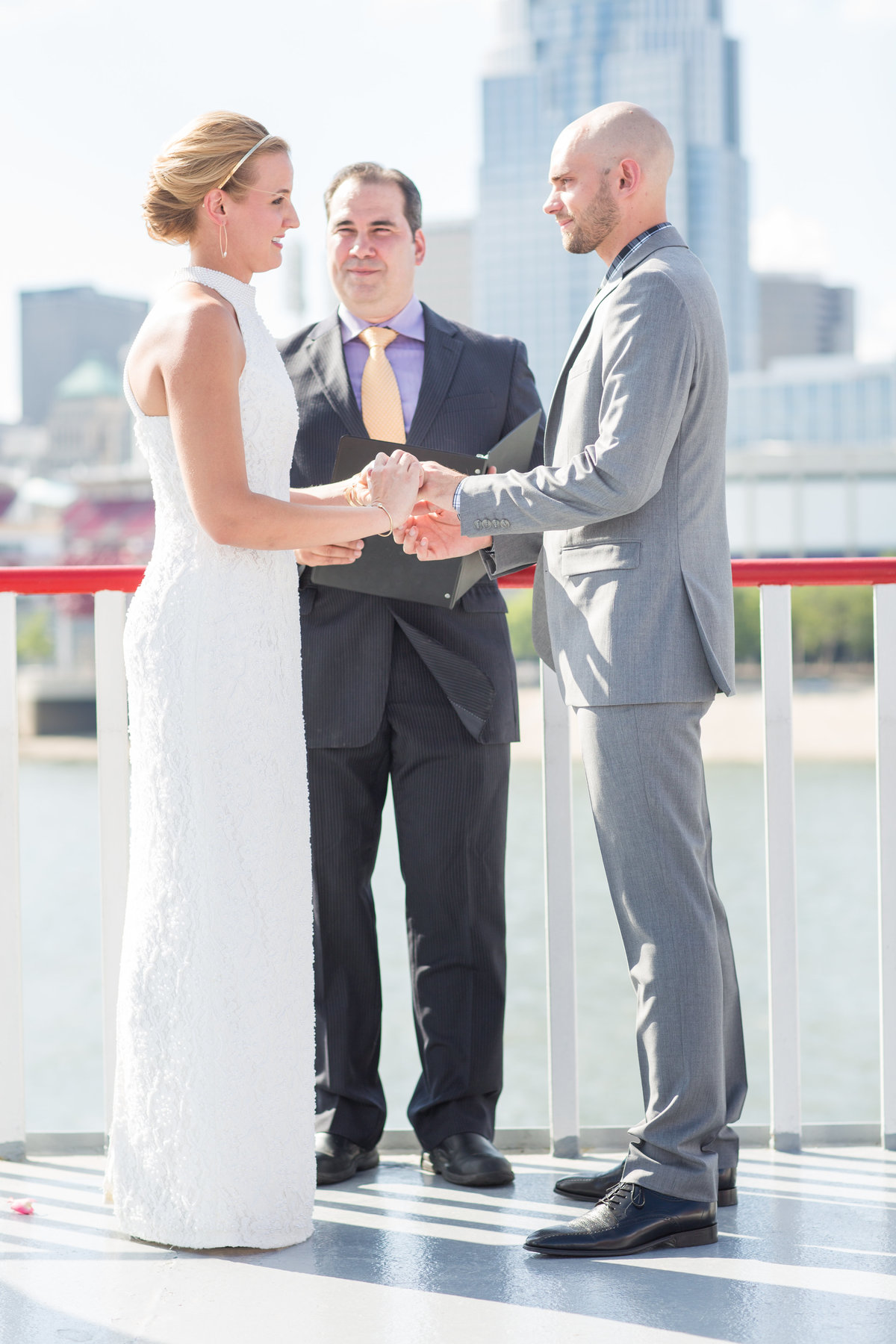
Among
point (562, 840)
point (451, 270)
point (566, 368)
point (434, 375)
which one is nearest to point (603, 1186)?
point (562, 840)

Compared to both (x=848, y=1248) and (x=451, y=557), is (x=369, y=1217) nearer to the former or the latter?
(x=848, y=1248)

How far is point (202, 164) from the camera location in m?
2.01

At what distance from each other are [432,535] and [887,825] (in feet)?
3.24

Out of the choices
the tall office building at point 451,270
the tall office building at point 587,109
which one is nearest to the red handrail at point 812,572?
the tall office building at point 587,109

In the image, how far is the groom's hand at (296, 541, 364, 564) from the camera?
2.32 m

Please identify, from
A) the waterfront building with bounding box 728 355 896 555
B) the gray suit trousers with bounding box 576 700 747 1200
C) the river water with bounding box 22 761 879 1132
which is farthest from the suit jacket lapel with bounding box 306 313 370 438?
the waterfront building with bounding box 728 355 896 555

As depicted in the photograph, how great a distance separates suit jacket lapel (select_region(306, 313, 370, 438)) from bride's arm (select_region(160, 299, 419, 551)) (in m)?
0.51

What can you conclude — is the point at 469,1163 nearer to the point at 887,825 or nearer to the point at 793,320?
the point at 887,825

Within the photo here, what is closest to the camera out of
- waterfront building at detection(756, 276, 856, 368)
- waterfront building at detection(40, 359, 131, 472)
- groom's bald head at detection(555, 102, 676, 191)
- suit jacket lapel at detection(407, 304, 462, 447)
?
groom's bald head at detection(555, 102, 676, 191)

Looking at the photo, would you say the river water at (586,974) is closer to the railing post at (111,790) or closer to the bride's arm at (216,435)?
the railing post at (111,790)

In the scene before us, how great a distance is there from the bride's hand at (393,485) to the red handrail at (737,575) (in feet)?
1.31

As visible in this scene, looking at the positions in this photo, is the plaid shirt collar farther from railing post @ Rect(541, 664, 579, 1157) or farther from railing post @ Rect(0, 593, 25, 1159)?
railing post @ Rect(0, 593, 25, 1159)

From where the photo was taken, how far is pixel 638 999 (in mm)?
2072

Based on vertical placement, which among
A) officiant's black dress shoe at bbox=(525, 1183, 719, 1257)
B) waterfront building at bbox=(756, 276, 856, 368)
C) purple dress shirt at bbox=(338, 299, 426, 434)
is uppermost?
waterfront building at bbox=(756, 276, 856, 368)
